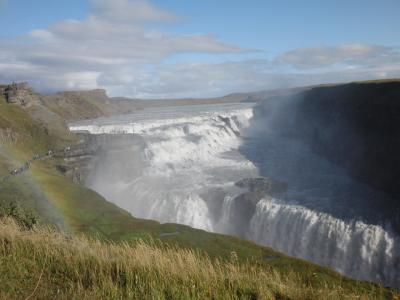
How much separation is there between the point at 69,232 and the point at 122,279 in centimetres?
976

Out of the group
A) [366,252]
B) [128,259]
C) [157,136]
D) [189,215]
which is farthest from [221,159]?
[128,259]

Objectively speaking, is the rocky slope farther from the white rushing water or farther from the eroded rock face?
the eroded rock face

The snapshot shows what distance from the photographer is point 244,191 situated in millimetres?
44812

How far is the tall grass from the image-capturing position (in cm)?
700

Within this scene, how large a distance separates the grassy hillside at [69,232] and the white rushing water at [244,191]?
32.8 ft

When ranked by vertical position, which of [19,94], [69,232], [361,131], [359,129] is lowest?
[69,232]

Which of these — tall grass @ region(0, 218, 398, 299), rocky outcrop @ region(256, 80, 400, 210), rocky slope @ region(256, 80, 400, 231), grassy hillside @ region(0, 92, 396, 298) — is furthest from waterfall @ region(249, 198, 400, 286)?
tall grass @ region(0, 218, 398, 299)

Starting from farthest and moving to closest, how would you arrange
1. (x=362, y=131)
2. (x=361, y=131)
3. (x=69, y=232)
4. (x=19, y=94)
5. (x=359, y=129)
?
(x=19, y=94) → (x=359, y=129) → (x=361, y=131) → (x=362, y=131) → (x=69, y=232)

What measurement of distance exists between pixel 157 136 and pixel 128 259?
62.0 metres

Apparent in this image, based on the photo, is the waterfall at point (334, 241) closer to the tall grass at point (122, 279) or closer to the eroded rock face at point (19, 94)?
the tall grass at point (122, 279)

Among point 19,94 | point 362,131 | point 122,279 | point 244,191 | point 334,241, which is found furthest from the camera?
point 19,94

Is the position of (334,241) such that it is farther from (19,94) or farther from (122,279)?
(19,94)

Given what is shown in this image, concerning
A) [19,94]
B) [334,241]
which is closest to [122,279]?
[334,241]

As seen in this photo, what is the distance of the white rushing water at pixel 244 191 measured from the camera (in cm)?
3372
